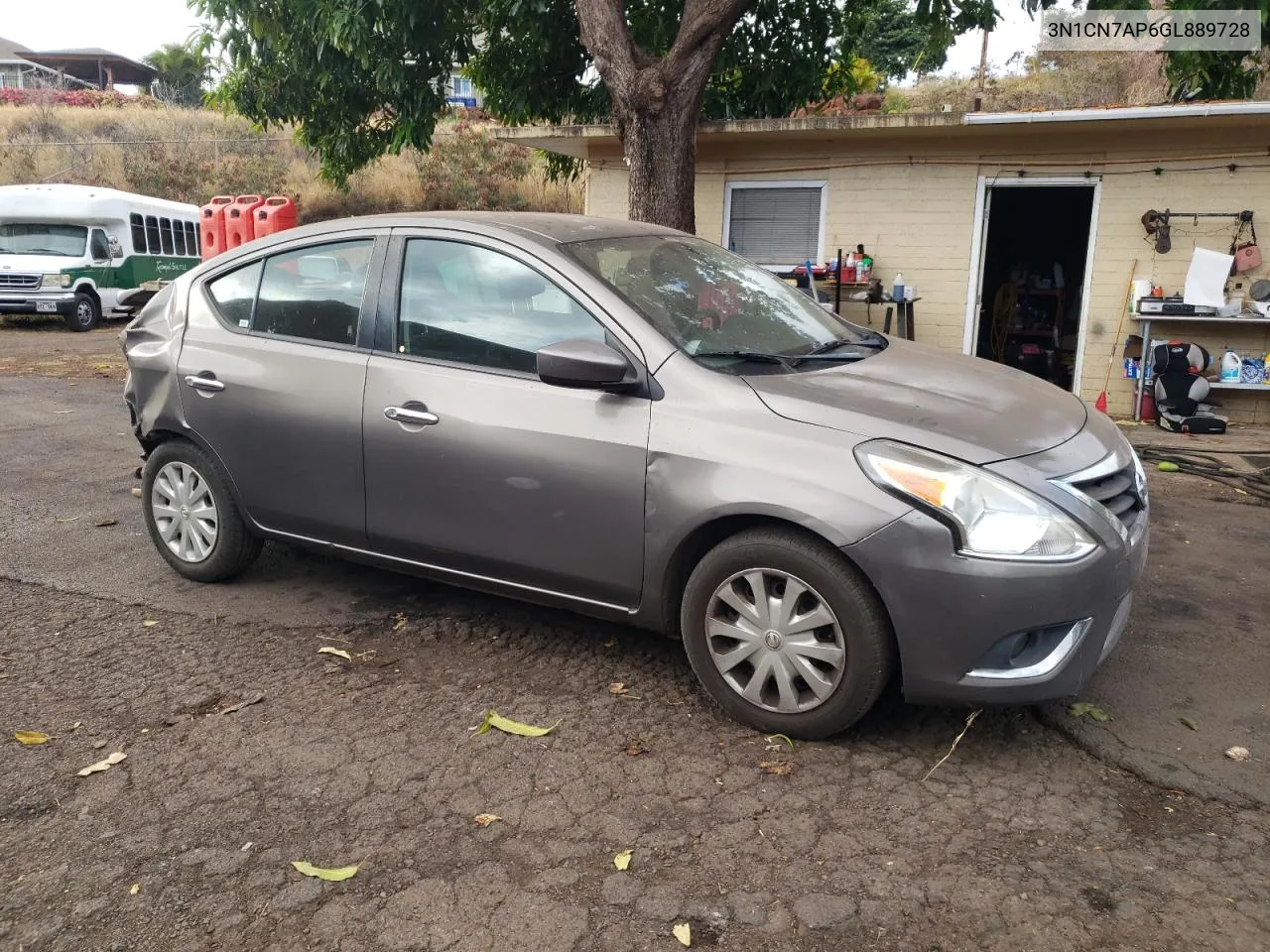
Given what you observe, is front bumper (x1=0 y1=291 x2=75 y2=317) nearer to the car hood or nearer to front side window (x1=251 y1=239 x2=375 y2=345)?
front side window (x1=251 y1=239 x2=375 y2=345)

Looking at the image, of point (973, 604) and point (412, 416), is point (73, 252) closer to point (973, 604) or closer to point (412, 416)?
point (412, 416)

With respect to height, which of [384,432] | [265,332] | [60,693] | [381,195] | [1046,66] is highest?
[1046,66]

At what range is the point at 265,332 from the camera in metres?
4.61

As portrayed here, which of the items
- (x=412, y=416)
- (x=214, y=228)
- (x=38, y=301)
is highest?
(x=214, y=228)

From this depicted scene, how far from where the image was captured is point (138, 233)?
19.7m

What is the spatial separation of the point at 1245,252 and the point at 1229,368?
3.49 feet

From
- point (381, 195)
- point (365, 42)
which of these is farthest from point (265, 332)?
point (381, 195)

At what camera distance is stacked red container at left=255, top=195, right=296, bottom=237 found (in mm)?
14555

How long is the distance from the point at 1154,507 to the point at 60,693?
6.06m

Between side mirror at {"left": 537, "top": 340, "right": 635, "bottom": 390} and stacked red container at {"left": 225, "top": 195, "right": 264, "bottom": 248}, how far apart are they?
12.5m

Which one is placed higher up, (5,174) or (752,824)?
(5,174)

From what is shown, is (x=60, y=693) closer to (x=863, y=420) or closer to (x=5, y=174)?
(x=863, y=420)

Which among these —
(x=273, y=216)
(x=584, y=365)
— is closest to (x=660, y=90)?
(x=584, y=365)

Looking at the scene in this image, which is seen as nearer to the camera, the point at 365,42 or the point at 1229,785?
the point at 1229,785
